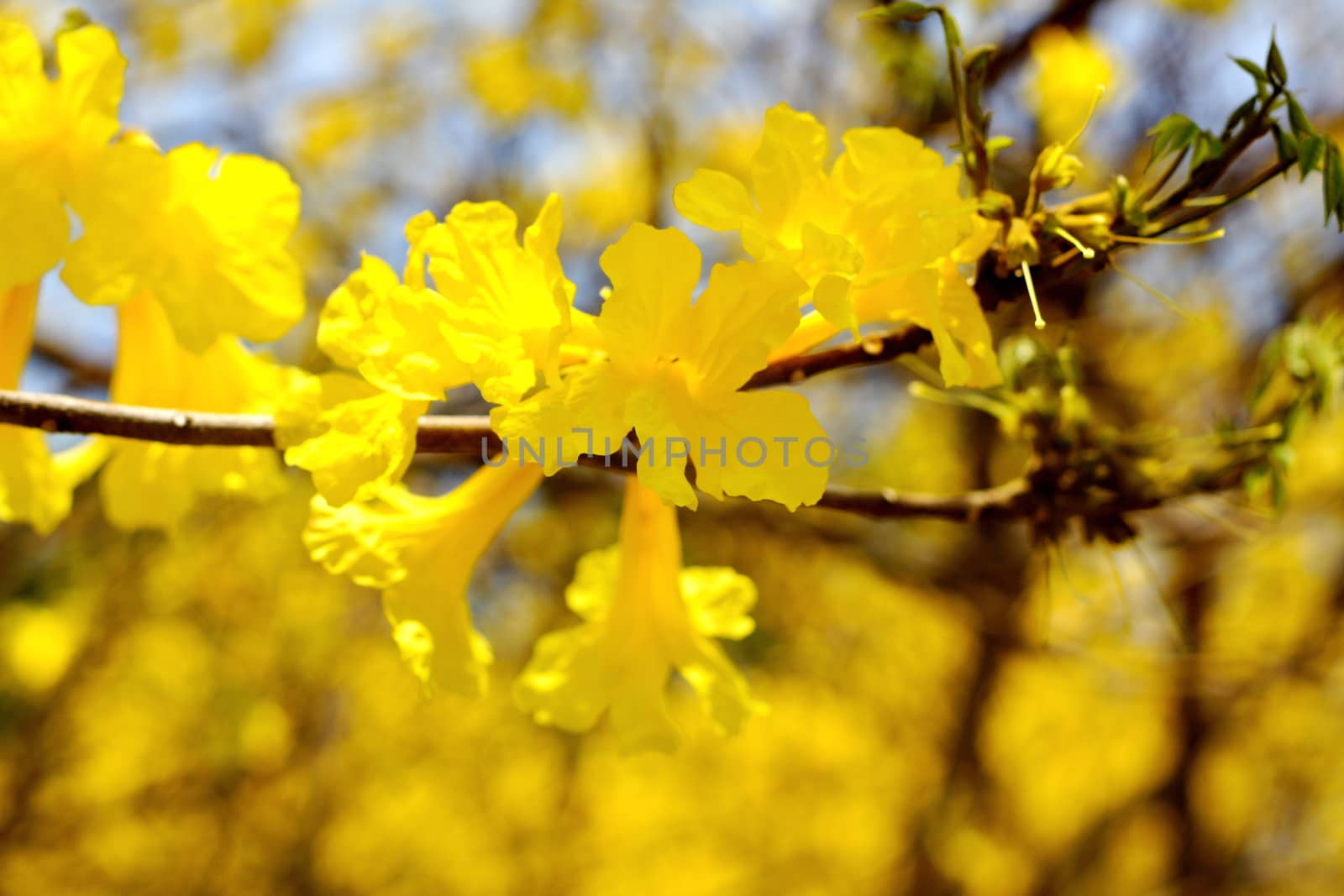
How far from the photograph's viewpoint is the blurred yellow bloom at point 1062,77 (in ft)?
9.97

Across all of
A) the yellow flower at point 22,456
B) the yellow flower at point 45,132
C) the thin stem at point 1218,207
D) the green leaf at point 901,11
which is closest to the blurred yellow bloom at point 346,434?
the yellow flower at point 45,132

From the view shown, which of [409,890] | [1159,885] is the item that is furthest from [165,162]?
[409,890]

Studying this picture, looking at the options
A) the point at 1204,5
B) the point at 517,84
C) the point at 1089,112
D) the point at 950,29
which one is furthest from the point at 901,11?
the point at 517,84

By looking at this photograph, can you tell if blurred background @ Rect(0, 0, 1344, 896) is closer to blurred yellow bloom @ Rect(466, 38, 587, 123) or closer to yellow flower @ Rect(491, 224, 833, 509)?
blurred yellow bloom @ Rect(466, 38, 587, 123)

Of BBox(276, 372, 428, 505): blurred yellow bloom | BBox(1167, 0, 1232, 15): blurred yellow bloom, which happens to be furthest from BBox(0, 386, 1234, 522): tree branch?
BBox(1167, 0, 1232, 15): blurred yellow bloom

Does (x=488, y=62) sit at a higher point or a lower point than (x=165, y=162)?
higher

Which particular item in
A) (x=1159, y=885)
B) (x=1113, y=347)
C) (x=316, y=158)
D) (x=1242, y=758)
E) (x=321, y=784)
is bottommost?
(x=1159, y=885)

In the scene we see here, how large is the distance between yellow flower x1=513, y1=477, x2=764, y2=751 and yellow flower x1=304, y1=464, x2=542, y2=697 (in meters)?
0.14

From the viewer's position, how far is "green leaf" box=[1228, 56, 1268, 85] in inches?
34.0

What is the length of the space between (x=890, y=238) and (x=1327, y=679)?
3195 mm

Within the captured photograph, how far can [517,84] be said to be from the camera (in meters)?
4.85

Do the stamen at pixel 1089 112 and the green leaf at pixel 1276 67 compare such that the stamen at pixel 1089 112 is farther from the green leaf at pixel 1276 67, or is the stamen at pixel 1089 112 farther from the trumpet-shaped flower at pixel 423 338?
→ the trumpet-shaped flower at pixel 423 338

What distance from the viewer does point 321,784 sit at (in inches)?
160

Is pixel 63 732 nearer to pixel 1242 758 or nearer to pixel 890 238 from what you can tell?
pixel 890 238
